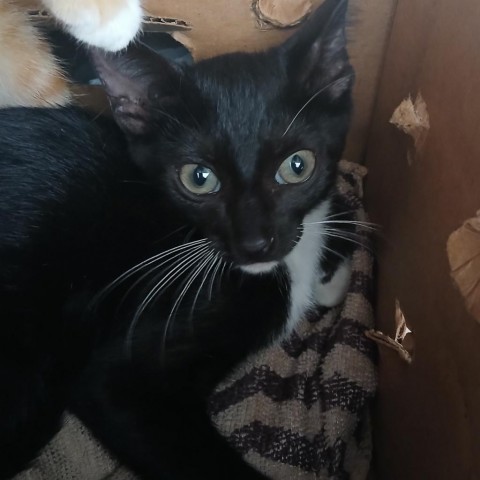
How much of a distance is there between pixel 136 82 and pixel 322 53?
276 mm

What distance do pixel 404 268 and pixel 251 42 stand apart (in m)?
0.47

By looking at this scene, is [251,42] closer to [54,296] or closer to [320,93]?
[320,93]

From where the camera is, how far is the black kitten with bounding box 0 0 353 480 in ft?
3.17

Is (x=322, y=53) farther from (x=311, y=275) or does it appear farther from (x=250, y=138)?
(x=311, y=275)

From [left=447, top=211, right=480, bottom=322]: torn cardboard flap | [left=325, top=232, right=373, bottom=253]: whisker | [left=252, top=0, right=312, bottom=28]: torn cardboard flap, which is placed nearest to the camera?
[left=447, top=211, right=480, bottom=322]: torn cardboard flap

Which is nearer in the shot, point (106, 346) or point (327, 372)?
point (106, 346)

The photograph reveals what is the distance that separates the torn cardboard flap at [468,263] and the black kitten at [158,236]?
27 cm

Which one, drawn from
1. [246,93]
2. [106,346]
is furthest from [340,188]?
[106,346]

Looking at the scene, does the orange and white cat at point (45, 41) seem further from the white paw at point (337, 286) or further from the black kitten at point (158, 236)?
the white paw at point (337, 286)

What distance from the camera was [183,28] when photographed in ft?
3.70

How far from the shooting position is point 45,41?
106 centimetres

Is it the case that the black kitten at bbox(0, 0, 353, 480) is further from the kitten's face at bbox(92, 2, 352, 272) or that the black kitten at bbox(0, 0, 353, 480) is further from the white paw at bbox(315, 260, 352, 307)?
the white paw at bbox(315, 260, 352, 307)

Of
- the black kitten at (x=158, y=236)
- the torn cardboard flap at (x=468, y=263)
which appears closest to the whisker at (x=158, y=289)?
the black kitten at (x=158, y=236)

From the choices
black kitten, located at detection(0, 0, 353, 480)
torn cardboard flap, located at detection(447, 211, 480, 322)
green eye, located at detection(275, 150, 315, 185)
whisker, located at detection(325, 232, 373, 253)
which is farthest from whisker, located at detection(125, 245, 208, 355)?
torn cardboard flap, located at detection(447, 211, 480, 322)
